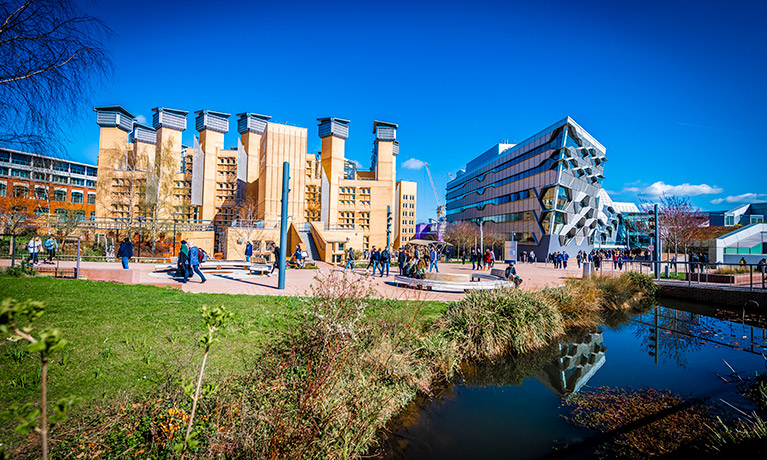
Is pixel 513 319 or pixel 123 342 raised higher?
pixel 123 342

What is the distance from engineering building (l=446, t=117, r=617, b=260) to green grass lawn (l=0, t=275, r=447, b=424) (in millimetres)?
47631

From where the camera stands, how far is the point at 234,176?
4791 centimetres

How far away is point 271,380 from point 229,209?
46.2 metres

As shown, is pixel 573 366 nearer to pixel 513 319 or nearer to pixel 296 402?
pixel 513 319

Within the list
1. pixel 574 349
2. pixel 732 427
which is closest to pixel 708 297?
pixel 574 349

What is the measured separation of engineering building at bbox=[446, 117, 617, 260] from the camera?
4959cm

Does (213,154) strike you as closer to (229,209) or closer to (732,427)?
(229,209)

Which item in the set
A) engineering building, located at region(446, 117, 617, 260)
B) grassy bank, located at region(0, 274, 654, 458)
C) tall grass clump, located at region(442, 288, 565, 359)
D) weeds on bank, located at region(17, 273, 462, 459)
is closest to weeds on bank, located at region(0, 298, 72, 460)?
weeds on bank, located at region(17, 273, 462, 459)

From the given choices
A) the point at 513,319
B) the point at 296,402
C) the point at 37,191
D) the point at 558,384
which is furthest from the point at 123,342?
the point at 37,191

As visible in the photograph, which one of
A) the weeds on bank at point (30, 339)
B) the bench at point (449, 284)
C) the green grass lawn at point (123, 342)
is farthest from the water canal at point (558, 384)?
the weeds on bank at point (30, 339)

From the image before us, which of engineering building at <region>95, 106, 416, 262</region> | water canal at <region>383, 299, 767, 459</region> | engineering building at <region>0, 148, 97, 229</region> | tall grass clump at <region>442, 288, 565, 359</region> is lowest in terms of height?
water canal at <region>383, 299, 767, 459</region>

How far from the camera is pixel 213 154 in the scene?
45344 millimetres

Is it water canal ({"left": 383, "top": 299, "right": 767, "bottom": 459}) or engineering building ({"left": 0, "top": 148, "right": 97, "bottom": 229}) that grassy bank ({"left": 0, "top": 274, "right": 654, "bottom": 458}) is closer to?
water canal ({"left": 383, "top": 299, "right": 767, "bottom": 459})

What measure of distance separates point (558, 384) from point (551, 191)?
4816 cm
